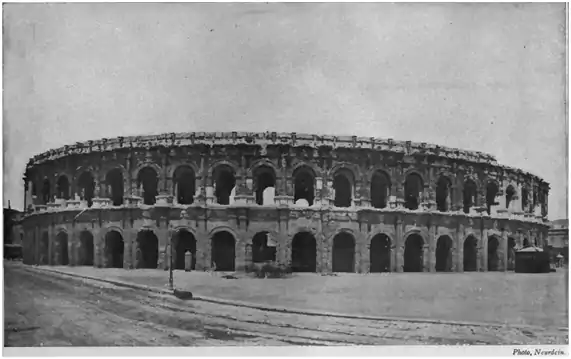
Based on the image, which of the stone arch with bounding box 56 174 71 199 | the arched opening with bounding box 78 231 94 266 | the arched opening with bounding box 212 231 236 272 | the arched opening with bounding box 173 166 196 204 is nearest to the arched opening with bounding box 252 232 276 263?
the arched opening with bounding box 212 231 236 272

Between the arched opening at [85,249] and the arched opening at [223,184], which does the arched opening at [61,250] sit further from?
the arched opening at [223,184]

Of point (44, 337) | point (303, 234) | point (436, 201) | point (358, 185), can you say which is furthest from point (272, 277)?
point (436, 201)

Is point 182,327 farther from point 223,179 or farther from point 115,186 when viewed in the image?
point 115,186

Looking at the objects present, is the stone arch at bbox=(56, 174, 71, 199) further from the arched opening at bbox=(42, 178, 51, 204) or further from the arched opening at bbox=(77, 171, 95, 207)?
the arched opening at bbox=(77, 171, 95, 207)

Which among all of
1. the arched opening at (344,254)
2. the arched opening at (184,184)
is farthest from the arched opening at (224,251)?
the arched opening at (344,254)

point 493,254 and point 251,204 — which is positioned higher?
point 251,204

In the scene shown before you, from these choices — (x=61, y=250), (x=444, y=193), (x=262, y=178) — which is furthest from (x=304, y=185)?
(x=61, y=250)
